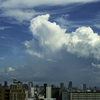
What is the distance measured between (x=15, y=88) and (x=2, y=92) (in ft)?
43.3

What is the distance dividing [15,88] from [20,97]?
41.4ft

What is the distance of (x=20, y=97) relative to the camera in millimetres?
186750

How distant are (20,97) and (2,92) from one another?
618 inches

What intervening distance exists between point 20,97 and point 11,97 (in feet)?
24.7

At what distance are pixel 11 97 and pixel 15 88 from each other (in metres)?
11.3

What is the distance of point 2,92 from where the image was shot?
18738 cm

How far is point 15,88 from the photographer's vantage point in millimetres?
196375

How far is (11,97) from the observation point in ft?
613
